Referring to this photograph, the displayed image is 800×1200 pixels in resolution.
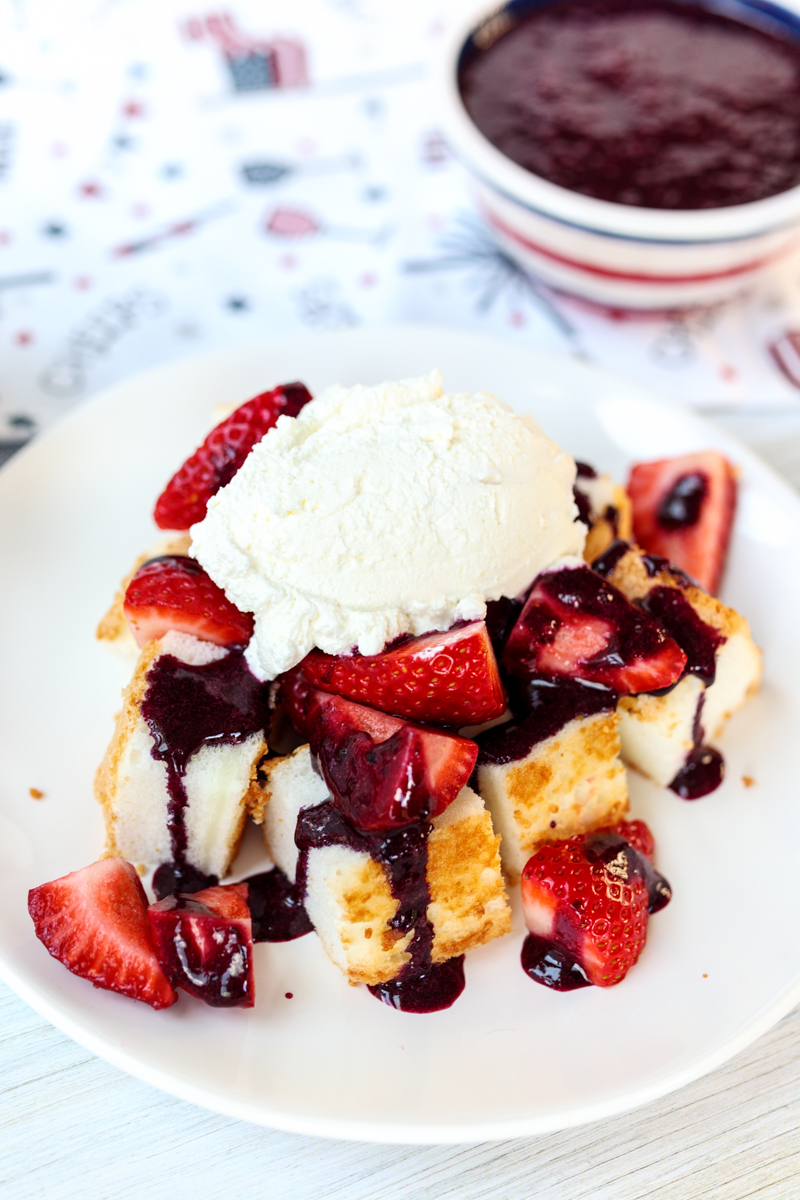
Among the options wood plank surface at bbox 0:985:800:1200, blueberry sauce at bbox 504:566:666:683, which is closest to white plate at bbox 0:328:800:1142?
wood plank surface at bbox 0:985:800:1200

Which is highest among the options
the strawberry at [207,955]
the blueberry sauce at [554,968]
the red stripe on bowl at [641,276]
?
the red stripe on bowl at [641,276]

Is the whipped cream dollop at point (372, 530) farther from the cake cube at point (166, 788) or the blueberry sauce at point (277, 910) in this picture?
the blueberry sauce at point (277, 910)

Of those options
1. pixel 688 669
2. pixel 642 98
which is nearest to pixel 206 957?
pixel 688 669

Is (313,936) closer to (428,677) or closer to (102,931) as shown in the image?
(102,931)

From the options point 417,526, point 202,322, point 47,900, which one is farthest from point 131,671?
point 202,322

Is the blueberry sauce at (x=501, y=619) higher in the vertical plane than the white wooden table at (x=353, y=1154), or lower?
higher

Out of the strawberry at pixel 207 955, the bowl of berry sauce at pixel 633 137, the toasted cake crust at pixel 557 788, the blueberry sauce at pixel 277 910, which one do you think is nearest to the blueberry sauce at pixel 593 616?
the toasted cake crust at pixel 557 788
